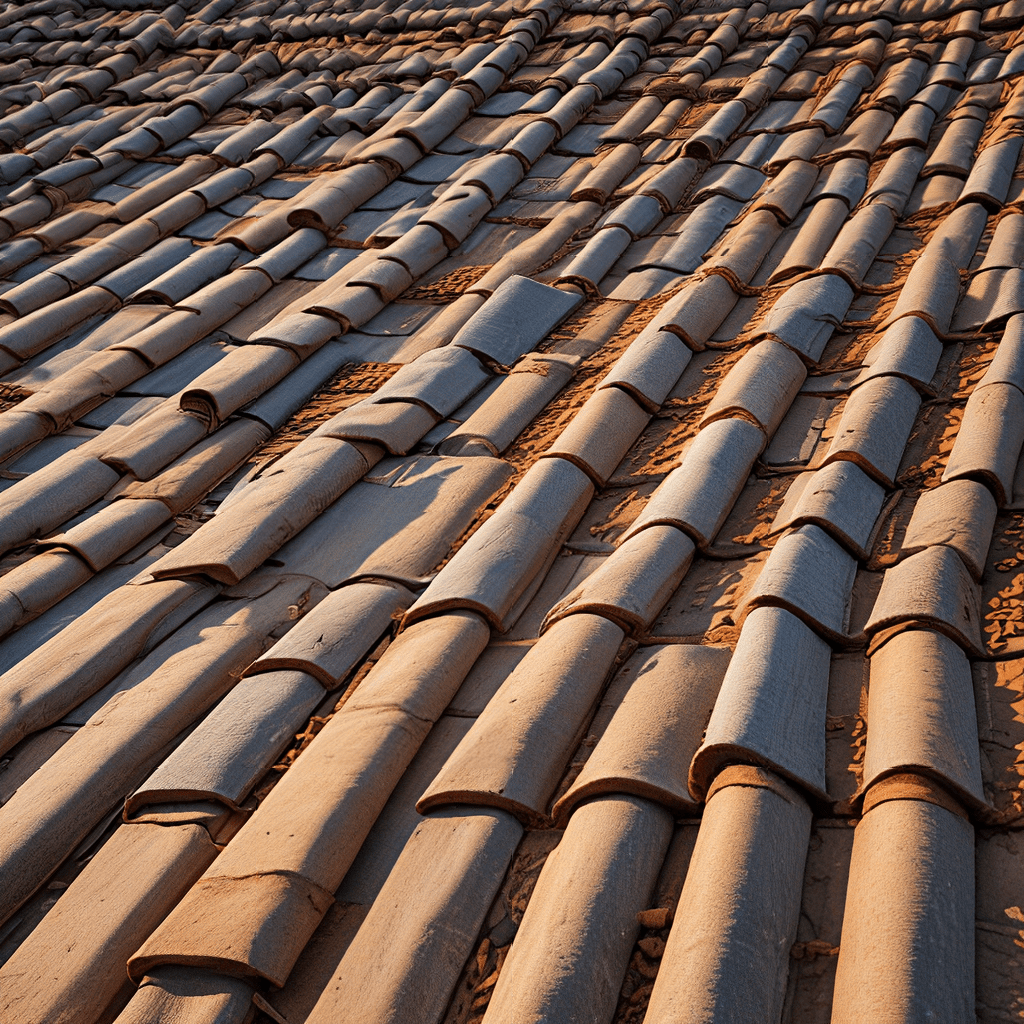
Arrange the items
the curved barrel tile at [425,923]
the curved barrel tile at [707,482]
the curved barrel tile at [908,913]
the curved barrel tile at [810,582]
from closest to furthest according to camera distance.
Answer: the curved barrel tile at [908,913] → the curved barrel tile at [425,923] → the curved barrel tile at [810,582] → the curved barrel tile at [707,482]

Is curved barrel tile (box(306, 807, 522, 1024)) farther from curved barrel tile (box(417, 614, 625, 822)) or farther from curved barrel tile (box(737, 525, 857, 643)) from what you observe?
curved barrel tile (box(737, 525, 857, 643))

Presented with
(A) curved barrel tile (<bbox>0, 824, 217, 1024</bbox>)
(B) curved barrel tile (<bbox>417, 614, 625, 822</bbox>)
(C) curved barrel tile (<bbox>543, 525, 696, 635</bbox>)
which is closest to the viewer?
(A) curved barrel tile (<bbox>0, 824, 217, 1024</bbox>)

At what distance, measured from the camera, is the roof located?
1.65 metres

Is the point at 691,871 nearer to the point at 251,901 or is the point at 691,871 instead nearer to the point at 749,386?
the point at 251,901

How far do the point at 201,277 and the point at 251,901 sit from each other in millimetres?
3618

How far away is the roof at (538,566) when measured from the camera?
1.65 metres

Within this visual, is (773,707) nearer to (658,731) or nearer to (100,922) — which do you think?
(658,731)

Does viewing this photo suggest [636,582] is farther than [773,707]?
Yes

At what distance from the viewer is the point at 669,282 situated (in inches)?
155

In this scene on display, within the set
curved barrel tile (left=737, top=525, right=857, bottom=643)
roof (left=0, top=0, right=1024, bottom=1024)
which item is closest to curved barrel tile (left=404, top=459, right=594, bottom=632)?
roof (left=0, top=0, right=1024, bottom=1024)

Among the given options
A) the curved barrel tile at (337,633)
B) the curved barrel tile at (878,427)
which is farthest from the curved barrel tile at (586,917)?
the curved barrel tile at (878,427)

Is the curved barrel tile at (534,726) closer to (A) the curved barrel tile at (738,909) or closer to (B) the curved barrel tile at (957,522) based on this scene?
(A) the curved barrel tile at (738,909)

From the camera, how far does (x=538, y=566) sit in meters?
2.57

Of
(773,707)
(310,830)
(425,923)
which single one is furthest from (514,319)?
(425,923)
